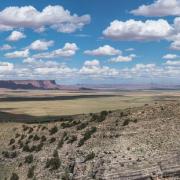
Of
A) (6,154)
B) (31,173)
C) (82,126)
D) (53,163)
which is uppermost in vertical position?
(82,126)

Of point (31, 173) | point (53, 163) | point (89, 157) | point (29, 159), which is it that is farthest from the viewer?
point (29, 159)

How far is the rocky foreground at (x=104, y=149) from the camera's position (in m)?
33.1

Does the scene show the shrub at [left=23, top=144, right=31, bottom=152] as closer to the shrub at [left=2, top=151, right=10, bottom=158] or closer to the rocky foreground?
the rocky foreground

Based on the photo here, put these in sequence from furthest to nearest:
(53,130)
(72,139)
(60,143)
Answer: (53,130) < (60,143) < (72,139)

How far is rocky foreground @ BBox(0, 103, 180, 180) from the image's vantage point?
33094mm

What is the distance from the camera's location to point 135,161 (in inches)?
1320

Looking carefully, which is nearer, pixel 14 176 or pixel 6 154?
pixel 14 176

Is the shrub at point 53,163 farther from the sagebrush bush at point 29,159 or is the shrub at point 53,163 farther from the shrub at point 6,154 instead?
the shrub at point 6,154

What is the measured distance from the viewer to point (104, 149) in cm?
3775

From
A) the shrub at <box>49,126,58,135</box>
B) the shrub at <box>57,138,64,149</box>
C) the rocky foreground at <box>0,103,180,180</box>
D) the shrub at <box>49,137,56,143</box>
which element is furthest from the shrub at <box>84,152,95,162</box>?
the shrub at <box>49,126,58,135</box>

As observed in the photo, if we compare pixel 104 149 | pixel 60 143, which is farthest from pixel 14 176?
pixel 104 149

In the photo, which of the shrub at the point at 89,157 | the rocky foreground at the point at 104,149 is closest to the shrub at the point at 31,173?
the rocky foreground at the point at 104,149

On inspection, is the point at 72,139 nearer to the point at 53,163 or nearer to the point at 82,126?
the point at 82,126

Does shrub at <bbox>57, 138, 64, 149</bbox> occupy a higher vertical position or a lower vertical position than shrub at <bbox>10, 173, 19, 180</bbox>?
higher
